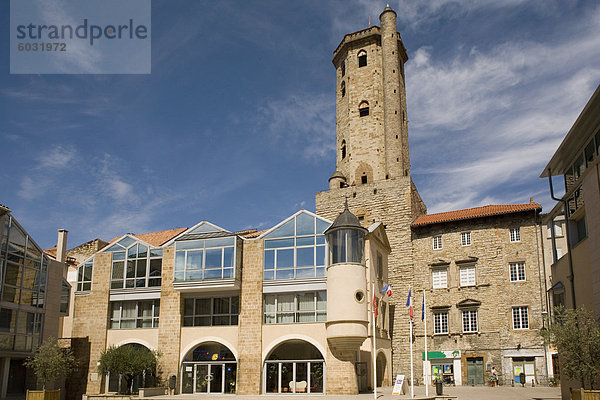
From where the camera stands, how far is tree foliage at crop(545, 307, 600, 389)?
62.8 ft

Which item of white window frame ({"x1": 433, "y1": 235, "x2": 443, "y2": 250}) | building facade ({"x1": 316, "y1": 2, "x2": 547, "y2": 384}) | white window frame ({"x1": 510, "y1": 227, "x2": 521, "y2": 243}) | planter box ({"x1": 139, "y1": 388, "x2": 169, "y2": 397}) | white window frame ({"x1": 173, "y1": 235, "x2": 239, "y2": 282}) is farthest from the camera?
white window frame ({"x1": 433, "y1": 235, "x2": 443, "y2": 250})

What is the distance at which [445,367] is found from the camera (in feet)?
127

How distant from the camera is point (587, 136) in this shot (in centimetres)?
2198

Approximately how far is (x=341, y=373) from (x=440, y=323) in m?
13.2

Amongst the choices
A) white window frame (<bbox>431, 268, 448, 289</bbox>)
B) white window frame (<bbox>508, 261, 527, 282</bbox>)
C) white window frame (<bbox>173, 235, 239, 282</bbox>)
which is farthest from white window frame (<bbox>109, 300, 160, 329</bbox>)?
white window frame (<bbox>508, 261, 527, 282</bbox>)

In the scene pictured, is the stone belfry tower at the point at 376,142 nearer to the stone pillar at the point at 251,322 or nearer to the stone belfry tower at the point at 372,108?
the stone belfry tower at the point at 372,108

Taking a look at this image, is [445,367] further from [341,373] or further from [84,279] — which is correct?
[84,279]

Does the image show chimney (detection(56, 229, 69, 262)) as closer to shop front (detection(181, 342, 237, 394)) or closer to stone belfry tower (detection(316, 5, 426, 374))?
shop front (detection(181, 342, 237, 394))

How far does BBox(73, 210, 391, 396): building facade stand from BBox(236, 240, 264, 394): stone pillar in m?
0.05

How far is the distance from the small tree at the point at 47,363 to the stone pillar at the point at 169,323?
16.7ft

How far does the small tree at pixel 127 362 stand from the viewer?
101ft

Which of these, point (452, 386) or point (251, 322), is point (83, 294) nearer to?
point (251, 322)

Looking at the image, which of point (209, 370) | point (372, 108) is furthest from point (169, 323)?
point (372, 108)

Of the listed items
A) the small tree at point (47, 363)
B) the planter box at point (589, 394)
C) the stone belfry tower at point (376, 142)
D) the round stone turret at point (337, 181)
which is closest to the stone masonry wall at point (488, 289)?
the stone belfry tower at point (376, 142)
